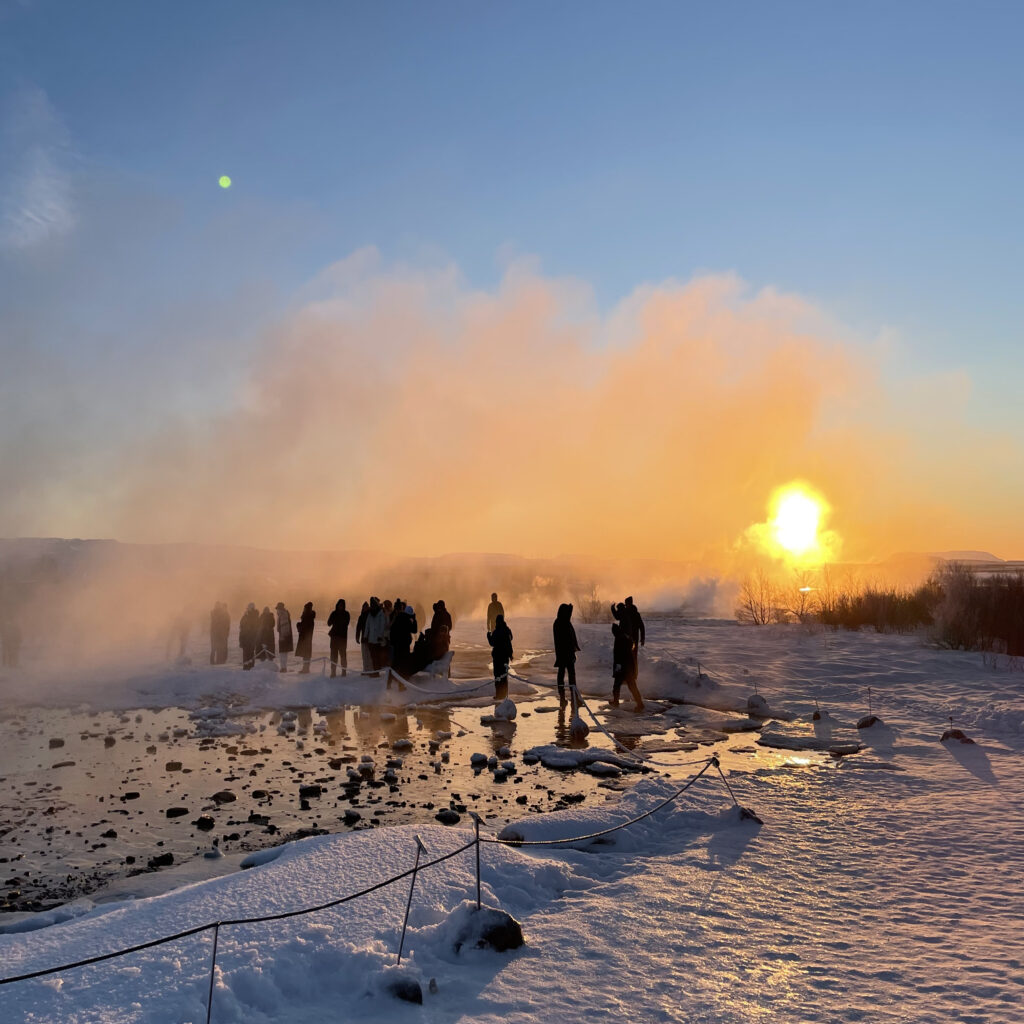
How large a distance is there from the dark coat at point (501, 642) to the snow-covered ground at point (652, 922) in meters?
7.70

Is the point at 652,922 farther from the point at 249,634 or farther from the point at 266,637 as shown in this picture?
the point at 249,634

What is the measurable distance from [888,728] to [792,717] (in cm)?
212

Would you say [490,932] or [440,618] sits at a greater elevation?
[440,618]

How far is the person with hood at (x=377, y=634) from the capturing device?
19.1 m

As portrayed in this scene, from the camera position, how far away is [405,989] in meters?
4.69

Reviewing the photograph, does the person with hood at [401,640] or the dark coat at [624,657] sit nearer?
the dark coat at [624,657]

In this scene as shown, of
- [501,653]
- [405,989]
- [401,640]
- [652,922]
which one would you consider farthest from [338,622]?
[405,989]

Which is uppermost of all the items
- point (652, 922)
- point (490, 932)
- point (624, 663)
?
point (624, 663)

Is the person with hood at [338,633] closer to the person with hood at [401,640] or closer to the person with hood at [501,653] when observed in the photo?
the person with hood at [401,640]

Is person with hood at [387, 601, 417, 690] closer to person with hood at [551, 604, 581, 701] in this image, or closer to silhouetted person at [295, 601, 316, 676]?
silhouetted person at [295, 601, 316, 676]

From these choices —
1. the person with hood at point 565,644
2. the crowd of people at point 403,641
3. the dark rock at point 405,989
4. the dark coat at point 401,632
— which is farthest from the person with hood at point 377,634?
the dark rock at point 405,989

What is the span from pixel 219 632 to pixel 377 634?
658cm

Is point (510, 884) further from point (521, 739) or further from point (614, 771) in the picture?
point (521, 739)

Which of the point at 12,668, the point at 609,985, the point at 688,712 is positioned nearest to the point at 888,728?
the point at 688,712
